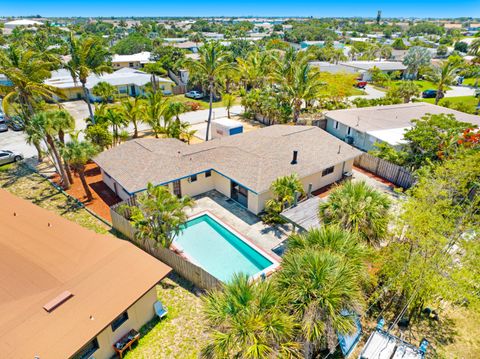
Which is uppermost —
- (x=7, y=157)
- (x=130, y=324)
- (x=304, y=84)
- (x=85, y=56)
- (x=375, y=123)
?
(x=85, y=56)

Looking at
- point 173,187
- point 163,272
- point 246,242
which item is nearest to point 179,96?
point 173,187

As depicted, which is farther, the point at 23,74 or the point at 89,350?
the point at 23,74

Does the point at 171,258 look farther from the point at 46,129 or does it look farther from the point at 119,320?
the point at 46,129

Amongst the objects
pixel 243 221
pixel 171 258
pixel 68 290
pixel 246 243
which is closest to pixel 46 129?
pixel 171 258

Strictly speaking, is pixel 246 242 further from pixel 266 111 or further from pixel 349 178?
pixel 266 111

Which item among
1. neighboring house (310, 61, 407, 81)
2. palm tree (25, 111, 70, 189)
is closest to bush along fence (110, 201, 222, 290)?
palm tree (25, 111, 70, 189)

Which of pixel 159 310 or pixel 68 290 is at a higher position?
pixel 68 290
